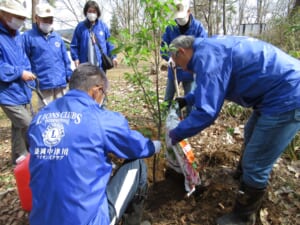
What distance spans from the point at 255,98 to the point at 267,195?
1.18 m

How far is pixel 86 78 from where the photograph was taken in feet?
6.40

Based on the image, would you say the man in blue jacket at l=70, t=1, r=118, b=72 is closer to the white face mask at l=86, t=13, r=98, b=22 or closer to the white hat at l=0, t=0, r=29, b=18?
the white face mask at l=86, t=13, r=98, b=22

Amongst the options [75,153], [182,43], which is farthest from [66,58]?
[75,153]

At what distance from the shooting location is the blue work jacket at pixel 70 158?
66.6 inches

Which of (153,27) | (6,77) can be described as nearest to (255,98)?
(153,27)

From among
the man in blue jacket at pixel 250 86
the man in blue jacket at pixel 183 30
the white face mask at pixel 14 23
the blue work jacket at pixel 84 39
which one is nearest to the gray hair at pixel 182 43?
the man in blue jacket at pixel 250 86

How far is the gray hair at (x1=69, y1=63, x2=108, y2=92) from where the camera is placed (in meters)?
1.94

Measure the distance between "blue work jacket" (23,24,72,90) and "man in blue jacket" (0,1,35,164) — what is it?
47cm

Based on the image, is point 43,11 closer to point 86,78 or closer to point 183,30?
point 183,30

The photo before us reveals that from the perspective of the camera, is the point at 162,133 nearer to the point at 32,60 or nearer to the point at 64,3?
the point at 32,60

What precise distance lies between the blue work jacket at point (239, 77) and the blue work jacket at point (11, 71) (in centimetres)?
219

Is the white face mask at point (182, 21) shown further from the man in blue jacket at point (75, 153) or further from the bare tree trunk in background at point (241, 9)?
the bare tree trunk in background at point (241, 9)

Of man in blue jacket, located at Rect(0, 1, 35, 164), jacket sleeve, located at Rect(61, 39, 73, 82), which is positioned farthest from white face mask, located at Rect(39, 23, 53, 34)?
man in blue jacket, located at Rect(0, 1, 35, 164)

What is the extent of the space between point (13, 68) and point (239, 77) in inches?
101
